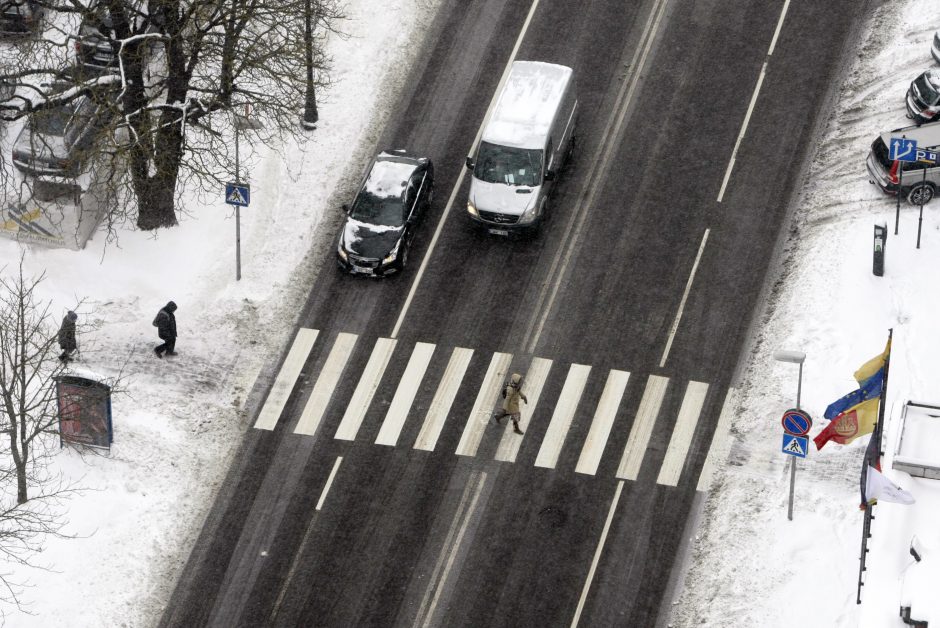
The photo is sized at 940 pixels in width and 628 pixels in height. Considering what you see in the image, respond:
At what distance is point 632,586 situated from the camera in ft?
107

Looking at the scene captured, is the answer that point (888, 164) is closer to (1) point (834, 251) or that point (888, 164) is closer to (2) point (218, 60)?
(1) point (834, 251)

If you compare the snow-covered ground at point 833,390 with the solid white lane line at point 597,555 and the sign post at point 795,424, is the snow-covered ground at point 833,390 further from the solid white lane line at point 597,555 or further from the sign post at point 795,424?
the solid white lane line at point 597,555

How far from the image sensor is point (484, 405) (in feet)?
118

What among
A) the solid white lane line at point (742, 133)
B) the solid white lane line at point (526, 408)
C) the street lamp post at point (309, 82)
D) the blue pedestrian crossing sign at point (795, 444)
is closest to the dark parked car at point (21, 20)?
the street lamp post at point (309, 82)

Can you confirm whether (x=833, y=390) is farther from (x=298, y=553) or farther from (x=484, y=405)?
(x=298, y=553)

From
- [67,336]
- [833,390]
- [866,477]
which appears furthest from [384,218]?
[866,477]

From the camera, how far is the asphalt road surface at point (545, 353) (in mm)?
32969

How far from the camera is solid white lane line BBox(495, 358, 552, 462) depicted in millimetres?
35000

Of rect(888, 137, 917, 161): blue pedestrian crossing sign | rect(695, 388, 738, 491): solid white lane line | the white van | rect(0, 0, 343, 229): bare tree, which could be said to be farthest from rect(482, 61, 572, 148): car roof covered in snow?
rect(888, 137, 917, 161): blue pedestrian crossing sign

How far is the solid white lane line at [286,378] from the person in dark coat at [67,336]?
487 cm

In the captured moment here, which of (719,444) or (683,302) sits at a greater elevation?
(683,302)

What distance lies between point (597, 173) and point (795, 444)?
38.9 ft

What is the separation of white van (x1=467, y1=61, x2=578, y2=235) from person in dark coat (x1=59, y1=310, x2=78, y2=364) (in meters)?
10.1

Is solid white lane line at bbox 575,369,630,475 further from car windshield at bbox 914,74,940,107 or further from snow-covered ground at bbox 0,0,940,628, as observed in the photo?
car windshield at bbox 914,74,940,107
